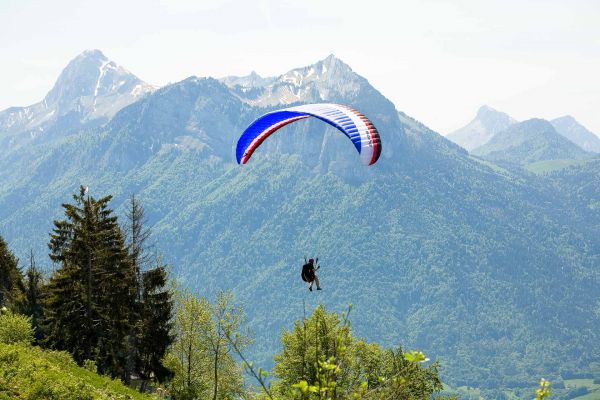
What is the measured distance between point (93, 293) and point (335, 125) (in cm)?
2689

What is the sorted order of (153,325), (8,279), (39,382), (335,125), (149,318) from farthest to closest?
(8,279), (153,325), (149,318), (335,125), (39,382)

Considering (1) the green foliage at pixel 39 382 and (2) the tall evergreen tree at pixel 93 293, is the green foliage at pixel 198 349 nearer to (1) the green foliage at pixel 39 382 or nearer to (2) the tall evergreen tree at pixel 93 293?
(2) the tall evergreen tree at pixel 93 293

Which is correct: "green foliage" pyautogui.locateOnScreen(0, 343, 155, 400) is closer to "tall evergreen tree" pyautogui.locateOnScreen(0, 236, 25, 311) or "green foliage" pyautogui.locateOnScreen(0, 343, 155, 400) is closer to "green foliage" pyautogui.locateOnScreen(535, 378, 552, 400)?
"green foliage" pyautogui.locateOnScreen(535, 378, 552, 400)

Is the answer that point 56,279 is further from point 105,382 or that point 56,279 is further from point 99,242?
point 105,382

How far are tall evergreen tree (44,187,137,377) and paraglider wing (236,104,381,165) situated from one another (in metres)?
16.1

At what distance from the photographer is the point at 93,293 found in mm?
49656

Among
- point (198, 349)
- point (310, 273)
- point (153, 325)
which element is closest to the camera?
point (310, 273)

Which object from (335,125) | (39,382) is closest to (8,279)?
(39,382)

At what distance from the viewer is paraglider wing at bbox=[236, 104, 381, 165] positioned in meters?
30.4

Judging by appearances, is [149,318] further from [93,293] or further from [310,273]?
[310,273]

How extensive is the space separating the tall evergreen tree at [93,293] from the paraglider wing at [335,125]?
1606 centimetres

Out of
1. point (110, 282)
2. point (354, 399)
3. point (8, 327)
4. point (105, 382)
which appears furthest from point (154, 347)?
point (354, 399)

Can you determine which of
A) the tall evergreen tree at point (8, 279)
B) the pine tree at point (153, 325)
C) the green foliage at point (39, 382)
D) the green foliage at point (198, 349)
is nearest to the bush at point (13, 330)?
the green foliage at point (39, 382)

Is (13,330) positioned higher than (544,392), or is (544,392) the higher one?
(13,330)
